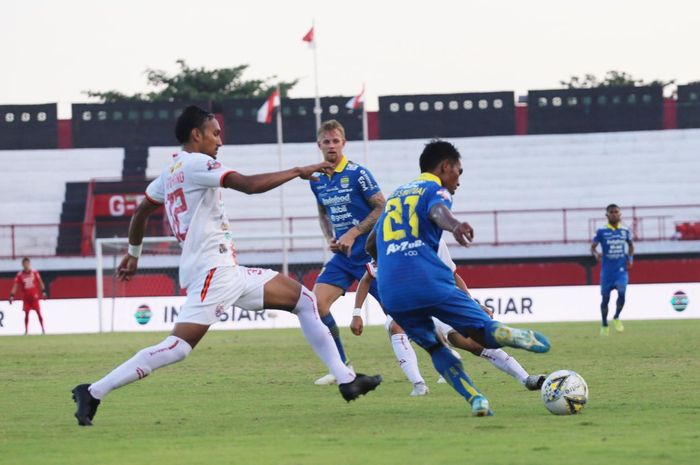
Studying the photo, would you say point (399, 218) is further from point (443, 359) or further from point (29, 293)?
point (29, 293)

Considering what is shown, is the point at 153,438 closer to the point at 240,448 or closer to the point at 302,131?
the point at 240,448

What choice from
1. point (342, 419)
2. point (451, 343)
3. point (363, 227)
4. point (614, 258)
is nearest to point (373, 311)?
point (614, 258)

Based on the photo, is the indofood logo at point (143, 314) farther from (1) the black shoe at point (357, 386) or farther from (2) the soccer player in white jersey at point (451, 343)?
(1) the black shoe at point (357, 386)

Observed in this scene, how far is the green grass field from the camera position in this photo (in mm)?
7020

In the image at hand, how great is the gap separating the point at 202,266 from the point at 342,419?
141cm

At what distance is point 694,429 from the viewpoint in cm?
790

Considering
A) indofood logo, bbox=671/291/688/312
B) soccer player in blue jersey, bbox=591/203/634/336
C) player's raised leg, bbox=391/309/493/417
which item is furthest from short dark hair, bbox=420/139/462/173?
indofood logo, bbox=671/291/688/312

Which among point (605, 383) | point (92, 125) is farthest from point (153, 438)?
point (92, 125)

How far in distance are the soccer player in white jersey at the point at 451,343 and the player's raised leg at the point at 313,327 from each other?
2.26 ft

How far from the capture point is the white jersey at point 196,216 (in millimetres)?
9000

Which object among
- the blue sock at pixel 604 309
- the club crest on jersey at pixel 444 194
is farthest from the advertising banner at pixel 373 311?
the club crest on jersey at pixel 444 194

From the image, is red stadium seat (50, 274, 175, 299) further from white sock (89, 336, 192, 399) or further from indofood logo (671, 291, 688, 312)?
white sock (89, 336, 192, 399)

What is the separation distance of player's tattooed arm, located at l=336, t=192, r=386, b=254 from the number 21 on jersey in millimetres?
2258

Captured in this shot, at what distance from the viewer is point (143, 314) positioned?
106 feet
